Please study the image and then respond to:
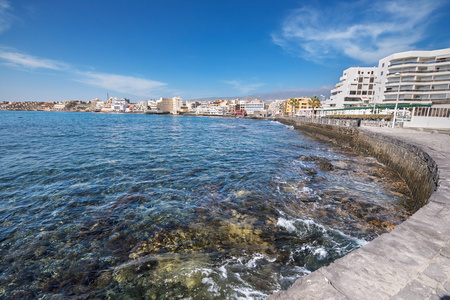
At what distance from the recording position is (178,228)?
21.4 ft

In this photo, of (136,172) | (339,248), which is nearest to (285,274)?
(339,248)

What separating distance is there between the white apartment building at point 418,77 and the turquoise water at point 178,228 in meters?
63.5

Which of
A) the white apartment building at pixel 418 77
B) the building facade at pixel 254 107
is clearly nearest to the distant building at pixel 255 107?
the building facade at pixel 254 107

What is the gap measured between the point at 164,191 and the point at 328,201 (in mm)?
7477

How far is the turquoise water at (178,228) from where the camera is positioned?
4.48 metres

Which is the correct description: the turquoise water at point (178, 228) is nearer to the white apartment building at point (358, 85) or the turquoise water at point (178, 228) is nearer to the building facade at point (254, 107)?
the white apartment building at point (358, 85)

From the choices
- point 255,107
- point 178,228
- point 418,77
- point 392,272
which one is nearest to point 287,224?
point 178,228

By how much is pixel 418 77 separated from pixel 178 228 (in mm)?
80700

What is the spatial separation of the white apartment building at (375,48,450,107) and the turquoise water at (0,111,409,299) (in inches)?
2499

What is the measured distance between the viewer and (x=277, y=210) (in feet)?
25.3

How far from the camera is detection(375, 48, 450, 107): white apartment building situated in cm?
5481

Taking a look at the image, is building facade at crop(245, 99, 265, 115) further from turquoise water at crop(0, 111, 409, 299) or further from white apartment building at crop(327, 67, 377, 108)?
turquoise water at crop(0, 111, 409, 299)

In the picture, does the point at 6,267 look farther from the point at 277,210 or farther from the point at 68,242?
the point at 277,210

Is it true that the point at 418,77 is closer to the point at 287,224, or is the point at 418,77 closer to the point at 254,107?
the point at 287,224
